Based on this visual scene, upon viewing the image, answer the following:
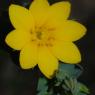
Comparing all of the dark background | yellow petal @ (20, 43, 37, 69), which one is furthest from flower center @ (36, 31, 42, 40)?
the dark background

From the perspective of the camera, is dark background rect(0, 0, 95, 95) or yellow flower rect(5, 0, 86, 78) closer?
yellow flower rect(5, 0, 86, 78)

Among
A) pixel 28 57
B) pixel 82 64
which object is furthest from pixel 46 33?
pixel 82 64

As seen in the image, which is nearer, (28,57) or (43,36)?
(28,57)

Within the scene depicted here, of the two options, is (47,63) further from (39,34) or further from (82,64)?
(82,64)

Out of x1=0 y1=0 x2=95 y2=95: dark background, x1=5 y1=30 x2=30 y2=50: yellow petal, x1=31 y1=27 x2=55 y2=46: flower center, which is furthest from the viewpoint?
x1=0 y1=0 x2=95 y2=95: dark background

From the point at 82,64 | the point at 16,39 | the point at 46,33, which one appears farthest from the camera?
the point at 82,64

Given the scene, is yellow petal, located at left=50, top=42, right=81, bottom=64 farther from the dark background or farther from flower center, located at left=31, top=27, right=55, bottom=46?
the dark background

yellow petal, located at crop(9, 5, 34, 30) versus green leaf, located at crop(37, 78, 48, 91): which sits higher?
yellow petal, located at crop(9, 5, 34, 30)

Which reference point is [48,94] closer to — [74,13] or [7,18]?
[7,18]
